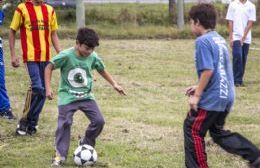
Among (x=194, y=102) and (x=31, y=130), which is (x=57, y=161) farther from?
(x=194, y=102)

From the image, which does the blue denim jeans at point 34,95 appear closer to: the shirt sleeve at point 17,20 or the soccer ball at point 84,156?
the shirt sleeve at point 17,20

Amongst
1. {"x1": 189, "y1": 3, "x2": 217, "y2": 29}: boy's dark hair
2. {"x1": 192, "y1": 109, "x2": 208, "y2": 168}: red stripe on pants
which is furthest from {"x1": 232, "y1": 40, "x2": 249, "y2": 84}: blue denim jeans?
{"x1": 192, "y1": 109, "x2": 208, "y2": 168}: red stripe on pants

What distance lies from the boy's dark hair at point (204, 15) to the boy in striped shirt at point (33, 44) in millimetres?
2406

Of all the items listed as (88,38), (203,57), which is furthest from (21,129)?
(203,57)

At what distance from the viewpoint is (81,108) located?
21.1 ft

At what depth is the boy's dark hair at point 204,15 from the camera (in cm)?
557

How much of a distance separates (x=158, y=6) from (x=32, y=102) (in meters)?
20.1

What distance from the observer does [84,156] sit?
629 centimetres

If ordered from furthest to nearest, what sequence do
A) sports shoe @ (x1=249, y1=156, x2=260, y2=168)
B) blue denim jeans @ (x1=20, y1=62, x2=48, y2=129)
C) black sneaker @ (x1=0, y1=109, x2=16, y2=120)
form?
1. black sneaker @ (x1=0, y1=109, x2=16, y2=120)
2. blue denim jeans @ (x1=20, y1=62, x2=48, y2=129)
3. sports shoe @ (x1=249, y1=156, x2=260, y2=168)

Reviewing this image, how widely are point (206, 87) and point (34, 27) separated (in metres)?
2.78

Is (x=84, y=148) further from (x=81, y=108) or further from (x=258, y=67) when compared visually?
(x=258, y=67)

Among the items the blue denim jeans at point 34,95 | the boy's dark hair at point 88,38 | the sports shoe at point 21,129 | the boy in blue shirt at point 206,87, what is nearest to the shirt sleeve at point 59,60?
the boy's dark hair at point 88,38

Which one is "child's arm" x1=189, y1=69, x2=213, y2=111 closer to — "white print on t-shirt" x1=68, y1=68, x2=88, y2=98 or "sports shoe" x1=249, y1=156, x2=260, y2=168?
"sports shoe" x1=249, y1=156, x2=260, y2=168

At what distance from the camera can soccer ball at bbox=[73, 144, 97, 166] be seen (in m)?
6.29
